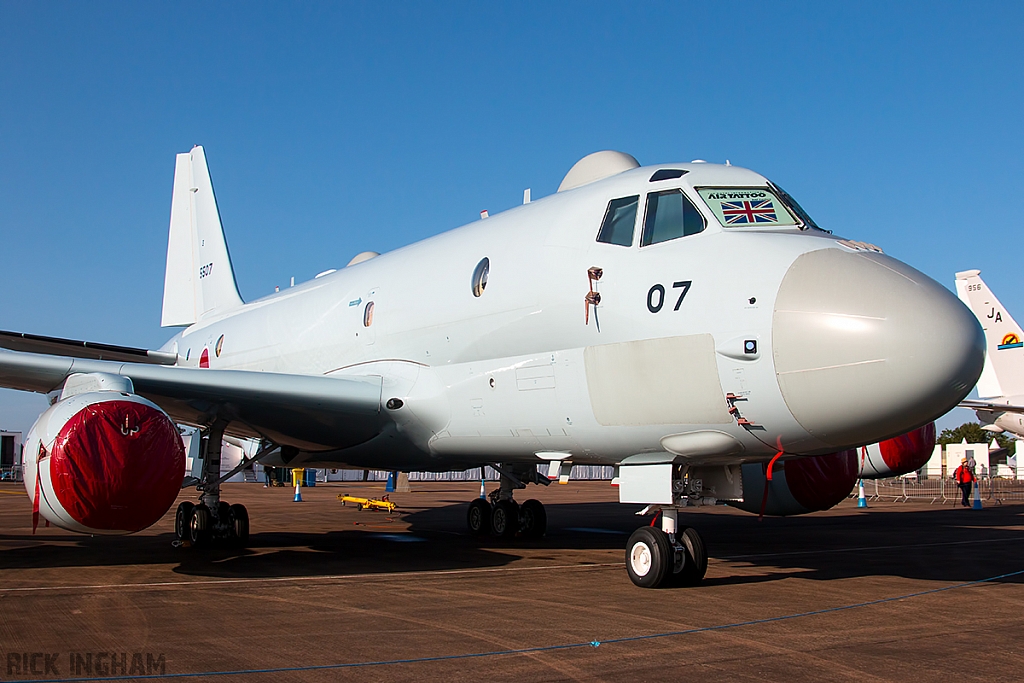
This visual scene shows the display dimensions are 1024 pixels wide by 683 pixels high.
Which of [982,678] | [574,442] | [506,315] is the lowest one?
[982,678]

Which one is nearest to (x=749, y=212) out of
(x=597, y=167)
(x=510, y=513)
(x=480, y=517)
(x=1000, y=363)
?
(x=597, y=167)

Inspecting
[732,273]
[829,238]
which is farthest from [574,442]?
[829,238]

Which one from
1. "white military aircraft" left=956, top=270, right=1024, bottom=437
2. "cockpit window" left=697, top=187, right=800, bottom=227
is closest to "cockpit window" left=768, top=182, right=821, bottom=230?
"cockpit window" left=697, top=187, right=800, bottom=227

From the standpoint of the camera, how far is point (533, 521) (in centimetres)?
1552

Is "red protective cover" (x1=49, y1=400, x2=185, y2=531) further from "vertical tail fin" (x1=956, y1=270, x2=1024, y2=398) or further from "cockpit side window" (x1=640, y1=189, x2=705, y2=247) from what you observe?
"vertical tail fin" (x1=956, y1=270, x2=1024, y2=398)

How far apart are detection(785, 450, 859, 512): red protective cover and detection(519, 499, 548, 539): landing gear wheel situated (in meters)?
4.71

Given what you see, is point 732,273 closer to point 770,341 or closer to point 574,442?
point 770,341

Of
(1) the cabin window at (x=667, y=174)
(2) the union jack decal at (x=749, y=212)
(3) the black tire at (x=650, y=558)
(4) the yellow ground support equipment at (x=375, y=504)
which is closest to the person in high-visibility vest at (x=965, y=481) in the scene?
(4) the yellow ground support equipment at (x=375, y=504)

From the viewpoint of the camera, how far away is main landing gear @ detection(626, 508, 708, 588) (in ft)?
28.8

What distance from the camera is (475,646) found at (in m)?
6.22

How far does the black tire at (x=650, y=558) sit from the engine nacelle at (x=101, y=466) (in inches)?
183

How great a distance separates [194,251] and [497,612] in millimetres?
16542

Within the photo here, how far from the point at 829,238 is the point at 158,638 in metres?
6.62

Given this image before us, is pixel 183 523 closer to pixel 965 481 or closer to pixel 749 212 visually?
pixel 749 212
